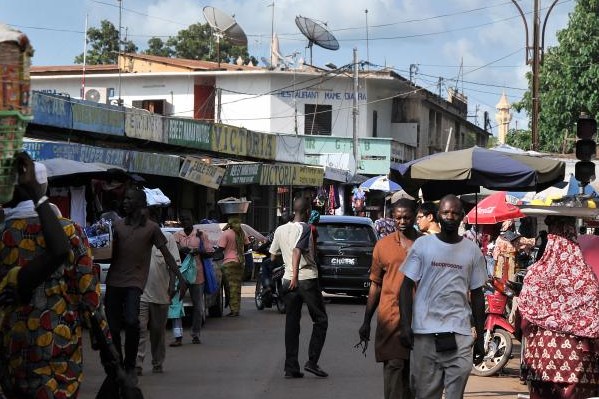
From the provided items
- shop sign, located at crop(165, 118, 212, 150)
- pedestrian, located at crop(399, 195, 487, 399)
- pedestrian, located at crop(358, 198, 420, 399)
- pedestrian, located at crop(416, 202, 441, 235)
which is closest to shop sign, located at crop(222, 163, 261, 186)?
shop sign, located at crop(165, 118, 212, 150)

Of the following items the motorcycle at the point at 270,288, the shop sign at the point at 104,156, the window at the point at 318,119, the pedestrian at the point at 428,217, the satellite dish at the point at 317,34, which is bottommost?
the motorcycle at the point at 270,288

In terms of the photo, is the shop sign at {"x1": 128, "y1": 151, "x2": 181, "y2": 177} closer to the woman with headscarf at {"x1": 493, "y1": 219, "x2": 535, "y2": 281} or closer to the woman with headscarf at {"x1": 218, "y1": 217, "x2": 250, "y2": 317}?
the woman with headscarf at {"x1": 218, "y1": 217, "x2": 250, "y2": 317}

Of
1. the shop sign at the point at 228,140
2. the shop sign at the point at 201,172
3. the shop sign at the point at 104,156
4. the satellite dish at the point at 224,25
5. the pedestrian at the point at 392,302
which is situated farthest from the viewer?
the satellite dish at the point at 224,25

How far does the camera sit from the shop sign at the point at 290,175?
116 ft

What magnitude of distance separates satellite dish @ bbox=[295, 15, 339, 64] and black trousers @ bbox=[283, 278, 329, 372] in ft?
118

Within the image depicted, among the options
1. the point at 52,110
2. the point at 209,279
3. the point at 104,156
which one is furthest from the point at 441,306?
the point at 52,110

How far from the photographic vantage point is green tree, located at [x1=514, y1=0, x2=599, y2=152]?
41.7 metres

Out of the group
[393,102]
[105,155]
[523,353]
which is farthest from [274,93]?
[523,353]

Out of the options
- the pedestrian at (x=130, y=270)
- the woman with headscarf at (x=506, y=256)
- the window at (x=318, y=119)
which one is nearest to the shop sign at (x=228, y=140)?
the window at (x=318, y=119)

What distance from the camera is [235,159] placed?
37.9 m

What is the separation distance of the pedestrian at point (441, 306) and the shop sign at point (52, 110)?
17.4 meters

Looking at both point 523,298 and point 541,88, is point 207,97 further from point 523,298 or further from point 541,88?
point 523,298

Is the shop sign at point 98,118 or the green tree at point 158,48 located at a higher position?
the green tree at point 158,48

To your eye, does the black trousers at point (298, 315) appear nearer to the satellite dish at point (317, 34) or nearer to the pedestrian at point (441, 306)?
the pedestrian at point (441, 306)
